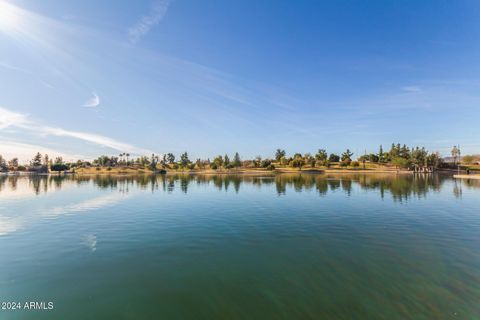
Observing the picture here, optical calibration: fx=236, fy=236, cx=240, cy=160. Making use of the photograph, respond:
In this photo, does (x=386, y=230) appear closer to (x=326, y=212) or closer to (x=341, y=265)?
(x=326, y=212)

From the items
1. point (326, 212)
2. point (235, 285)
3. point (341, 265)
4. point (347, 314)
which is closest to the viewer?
point (347, 314)

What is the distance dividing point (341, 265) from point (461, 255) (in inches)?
422

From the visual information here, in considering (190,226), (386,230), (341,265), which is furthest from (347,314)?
(190,226)

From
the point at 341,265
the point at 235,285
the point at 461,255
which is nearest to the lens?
the point at 235,285

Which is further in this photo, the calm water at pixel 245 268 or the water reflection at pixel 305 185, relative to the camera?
the water reflection at pixel 305 185

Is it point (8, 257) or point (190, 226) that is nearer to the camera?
point (8, 257)

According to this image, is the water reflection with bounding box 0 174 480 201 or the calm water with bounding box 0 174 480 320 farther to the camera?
the water reflection with bounding box 0 174 480 201

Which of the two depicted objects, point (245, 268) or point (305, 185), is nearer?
point (245, 268)

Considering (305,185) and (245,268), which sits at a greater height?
(305,185)

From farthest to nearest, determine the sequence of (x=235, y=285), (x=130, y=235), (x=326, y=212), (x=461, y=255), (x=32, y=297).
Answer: (x=326, y=212), (x=130, y=235), (x=461, y=255), (x=235, y=285), (x=32, y=297)

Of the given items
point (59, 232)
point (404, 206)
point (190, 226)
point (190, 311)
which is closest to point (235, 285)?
point (190, 311)

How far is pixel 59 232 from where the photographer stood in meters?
27.1

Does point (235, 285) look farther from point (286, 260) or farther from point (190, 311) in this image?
point (286, 260)

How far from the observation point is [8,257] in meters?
19.5
